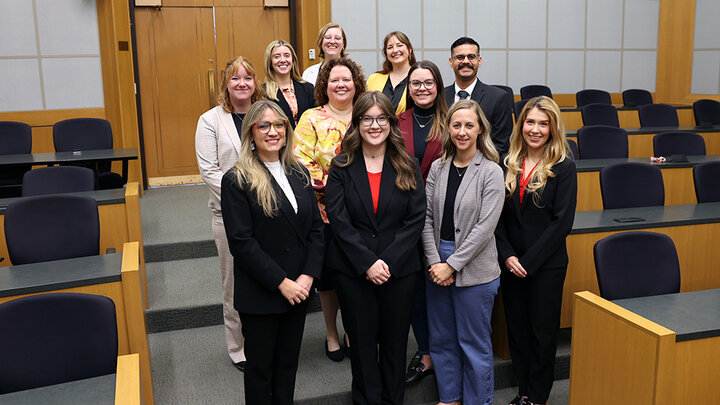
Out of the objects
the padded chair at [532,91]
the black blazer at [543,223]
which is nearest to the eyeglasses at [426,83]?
the black blazer at [543,223]

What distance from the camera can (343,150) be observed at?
8.48 feet

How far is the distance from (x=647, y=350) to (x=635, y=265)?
2.09 ft

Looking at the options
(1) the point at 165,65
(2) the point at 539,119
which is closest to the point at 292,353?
(2) the point at 539,119

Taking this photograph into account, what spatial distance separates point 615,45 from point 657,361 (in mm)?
7798

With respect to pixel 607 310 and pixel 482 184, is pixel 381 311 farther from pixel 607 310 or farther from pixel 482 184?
pixel 607 310

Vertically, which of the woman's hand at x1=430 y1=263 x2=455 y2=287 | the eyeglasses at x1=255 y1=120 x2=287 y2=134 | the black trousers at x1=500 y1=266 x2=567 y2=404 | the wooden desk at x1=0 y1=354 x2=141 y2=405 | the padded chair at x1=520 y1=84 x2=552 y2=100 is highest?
the padded chair at x1=520 y1=84 x2=552 y2=100

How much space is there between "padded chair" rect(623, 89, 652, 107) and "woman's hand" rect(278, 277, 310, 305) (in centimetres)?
734

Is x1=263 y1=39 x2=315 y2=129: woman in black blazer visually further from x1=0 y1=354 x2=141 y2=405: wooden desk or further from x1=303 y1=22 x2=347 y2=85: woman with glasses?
x1=0 y1=354 x2=141 y2=405: wooden desk

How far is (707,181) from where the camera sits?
3.87 metres

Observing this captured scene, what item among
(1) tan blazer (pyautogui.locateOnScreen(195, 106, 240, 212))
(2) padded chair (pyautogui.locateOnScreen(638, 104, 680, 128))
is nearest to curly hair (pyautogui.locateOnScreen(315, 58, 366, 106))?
(1) tan blazer (pyautogui.locateOnScreen(195, 106, 240, 212))

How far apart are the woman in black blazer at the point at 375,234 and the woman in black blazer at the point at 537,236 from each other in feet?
1.61

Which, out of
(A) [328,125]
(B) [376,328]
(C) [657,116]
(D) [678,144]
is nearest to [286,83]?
(A) [328,125]

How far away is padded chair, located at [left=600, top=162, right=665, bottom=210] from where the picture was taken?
3570 millimetres

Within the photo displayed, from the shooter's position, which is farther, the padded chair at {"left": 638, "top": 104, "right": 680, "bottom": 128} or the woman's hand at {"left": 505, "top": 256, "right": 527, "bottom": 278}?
the padded chair at {"left": 638, "top": 104, "right": 680, "bottom": 128}
